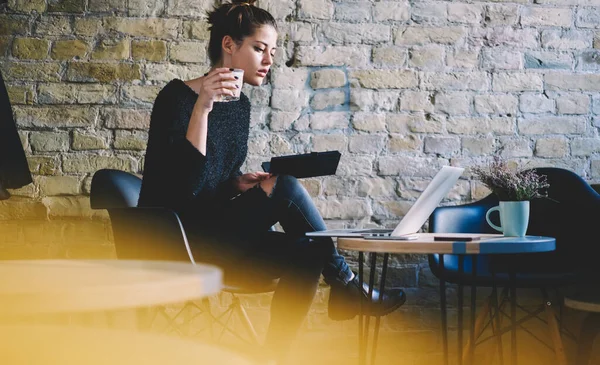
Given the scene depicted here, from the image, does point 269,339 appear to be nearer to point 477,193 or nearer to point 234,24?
point 234,24

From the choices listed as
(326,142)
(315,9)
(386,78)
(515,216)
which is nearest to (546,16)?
(386,78)

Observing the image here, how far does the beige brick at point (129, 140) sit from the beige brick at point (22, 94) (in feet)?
1.33

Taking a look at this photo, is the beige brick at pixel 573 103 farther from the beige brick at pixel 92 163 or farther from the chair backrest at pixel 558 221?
the beige brick at pixel 92 163

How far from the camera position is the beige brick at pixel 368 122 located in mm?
3027

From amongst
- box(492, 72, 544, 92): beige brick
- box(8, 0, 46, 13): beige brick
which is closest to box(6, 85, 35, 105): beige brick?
box(8, 0, 46, 13): beige brick

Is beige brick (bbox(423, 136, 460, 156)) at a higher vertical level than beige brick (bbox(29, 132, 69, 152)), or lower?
higher

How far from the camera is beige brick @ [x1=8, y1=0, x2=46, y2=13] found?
290cm

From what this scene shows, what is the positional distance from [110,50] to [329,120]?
1020 mm

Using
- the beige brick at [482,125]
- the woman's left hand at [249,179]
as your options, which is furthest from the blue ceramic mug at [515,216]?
the beige brick at [482,125]

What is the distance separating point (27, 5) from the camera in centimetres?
291

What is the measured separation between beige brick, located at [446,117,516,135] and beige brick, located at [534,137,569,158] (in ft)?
0.46

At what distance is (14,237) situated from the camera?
288 cm

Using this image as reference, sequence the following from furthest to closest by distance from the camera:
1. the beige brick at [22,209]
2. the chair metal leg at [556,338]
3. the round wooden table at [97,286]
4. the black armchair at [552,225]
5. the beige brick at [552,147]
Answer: the beige brick at [552,147] → the beige brick at [22,209] → the black armchair at [552,225] → the chair metal leg at [556,338] → the round wooden table at [97,286]

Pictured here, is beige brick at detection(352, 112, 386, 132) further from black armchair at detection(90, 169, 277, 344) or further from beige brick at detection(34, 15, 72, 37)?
beige brick at detection(34, 15, 72, 37)
